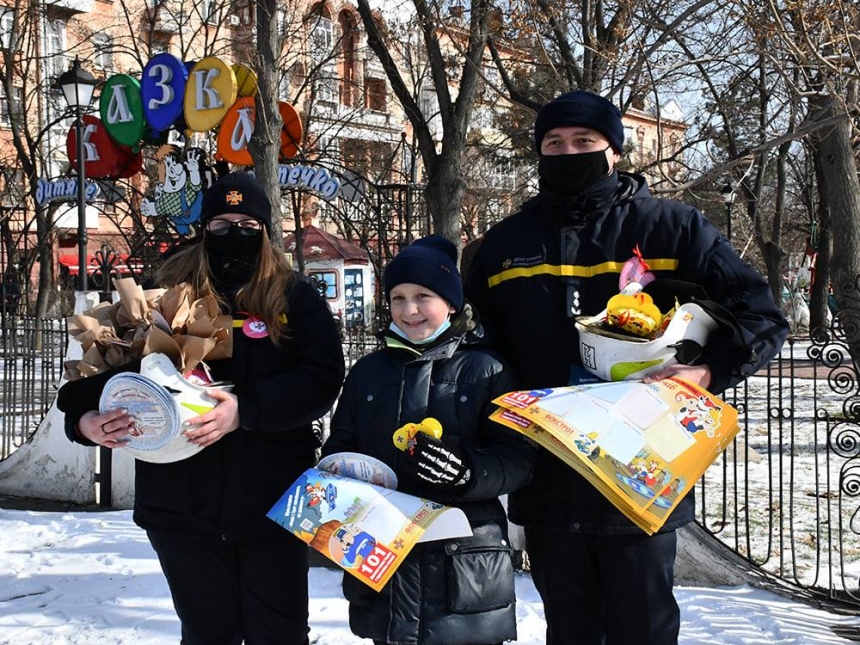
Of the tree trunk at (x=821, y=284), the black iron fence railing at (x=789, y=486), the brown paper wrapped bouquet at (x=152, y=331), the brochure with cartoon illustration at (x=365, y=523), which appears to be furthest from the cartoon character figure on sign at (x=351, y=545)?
the tree trunk at (x=821, y=284)

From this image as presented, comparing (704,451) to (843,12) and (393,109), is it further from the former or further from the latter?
(393,109)

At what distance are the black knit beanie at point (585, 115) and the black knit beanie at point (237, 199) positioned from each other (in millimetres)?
1031

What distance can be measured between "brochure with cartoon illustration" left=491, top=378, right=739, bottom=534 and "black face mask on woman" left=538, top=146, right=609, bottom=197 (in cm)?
69

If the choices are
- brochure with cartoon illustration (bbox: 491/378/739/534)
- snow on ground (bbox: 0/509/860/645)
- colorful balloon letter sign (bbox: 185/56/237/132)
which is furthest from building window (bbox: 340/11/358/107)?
Answer: brochure with cartoon illustration (bbox: 491/378/739/534)

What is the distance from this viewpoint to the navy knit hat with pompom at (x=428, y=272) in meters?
2.61

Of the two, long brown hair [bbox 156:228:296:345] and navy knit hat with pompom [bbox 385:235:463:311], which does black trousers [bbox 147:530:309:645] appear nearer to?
long brown hair [bbox 156:228:296:345]

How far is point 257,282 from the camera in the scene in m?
2.89

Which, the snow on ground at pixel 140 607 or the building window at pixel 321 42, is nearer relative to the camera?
the snow on ground at pixel 140 607

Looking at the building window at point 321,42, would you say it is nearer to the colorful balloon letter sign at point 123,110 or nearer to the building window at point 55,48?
the colorful balloon letter sign at point 123,110

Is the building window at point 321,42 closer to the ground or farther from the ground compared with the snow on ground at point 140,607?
farther from the ground

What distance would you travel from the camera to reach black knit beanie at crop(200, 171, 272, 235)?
2.89m

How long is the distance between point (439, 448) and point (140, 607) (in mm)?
2995

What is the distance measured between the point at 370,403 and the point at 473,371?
1.10ft

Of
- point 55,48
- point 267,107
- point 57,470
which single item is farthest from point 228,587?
point 55,48
